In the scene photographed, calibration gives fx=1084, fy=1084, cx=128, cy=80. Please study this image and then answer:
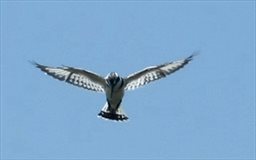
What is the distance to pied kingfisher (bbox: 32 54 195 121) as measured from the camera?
28.6 m

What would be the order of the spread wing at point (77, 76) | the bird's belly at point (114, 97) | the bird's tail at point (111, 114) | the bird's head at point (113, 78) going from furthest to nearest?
the spread wing at point (77, 76)
the bird's tail at point (111, 114)
the bird's belly at point (114, 97)
the bird's head at point (113, 78)

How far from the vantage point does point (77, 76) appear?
30109 mm

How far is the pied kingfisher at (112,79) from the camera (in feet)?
93.9

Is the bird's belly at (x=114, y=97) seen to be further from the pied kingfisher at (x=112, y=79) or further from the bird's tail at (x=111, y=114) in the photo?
the bird's tail at (x=111, y=114)

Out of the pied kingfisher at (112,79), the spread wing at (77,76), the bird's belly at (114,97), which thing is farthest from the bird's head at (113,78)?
the spread wing at (77,76)

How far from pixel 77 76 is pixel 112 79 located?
189 centimetres

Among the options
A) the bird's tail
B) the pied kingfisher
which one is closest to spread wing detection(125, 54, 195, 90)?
the pied kingfisher

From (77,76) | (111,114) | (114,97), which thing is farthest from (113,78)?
(77,76)

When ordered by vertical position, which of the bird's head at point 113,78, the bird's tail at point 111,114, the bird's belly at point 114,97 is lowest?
the bird's tail at point 111,114

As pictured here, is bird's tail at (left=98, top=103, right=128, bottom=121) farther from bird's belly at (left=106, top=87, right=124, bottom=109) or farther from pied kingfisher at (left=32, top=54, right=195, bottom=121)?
bird's belly at (left=106, top=87, right=124, bottom=109)

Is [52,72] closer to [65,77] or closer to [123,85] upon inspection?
[65,77]

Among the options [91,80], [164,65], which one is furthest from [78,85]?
[164,65]

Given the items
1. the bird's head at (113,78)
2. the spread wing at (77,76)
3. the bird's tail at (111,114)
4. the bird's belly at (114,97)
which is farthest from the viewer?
the spread wing at (77,76)

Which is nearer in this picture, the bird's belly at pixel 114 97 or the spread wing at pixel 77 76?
the bird's belly at pixel 114 97
